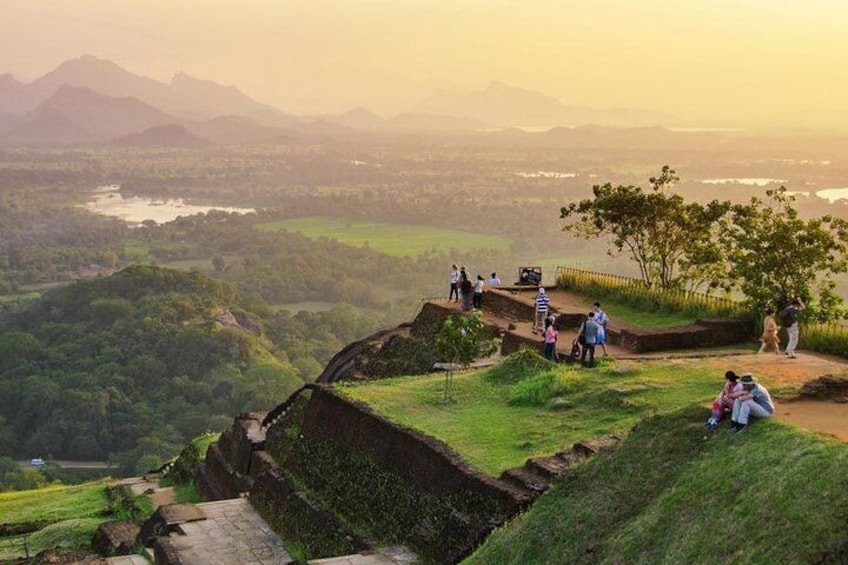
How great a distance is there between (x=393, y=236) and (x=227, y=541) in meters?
123

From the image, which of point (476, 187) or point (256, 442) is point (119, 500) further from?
point (476, 187)

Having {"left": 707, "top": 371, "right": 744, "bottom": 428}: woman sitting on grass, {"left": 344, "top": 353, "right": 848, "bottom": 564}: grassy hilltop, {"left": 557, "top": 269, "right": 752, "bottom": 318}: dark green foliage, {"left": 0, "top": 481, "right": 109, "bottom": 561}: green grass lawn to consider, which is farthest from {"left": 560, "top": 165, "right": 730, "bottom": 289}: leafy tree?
{"left": 0, "top": 481, "right": 109, "bottom": 561}: green grass lawn

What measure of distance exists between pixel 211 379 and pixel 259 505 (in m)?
47.6

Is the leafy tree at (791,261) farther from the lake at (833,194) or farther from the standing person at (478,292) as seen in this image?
the lake at (833,194)

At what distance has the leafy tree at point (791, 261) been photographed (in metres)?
19.7

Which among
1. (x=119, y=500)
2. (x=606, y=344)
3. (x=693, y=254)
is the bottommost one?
(x=119, y=500)

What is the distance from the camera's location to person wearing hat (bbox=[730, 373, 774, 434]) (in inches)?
415

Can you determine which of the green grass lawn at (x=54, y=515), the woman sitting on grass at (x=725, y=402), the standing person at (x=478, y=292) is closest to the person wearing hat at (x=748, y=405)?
the woman sitting on grass at (x=725, y=402)

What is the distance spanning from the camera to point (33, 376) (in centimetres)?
6066

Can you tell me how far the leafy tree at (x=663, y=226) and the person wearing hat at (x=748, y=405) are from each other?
12.8 metres

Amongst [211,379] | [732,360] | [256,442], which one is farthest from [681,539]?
[211,379]

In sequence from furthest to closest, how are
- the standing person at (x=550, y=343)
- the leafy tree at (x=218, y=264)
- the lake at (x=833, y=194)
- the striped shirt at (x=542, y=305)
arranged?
the leafy tree at (x=218, y=264)
the lake at (x=833, y=194)
the striped shirt at (x=542, y=305)
the standing person at (x=550, y=343)

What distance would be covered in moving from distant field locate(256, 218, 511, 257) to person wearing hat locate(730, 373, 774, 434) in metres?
103

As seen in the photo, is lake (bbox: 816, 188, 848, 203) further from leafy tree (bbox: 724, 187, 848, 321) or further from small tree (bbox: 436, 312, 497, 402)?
small tree (bbox: 436, 312, 497, 402)
